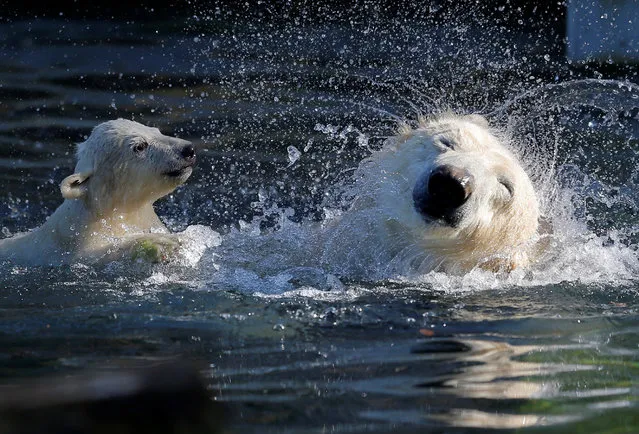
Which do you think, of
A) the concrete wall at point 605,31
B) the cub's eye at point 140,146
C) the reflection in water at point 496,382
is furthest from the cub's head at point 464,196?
the concrete wall at point 605,31

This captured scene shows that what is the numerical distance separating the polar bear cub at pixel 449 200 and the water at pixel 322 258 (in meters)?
0.12

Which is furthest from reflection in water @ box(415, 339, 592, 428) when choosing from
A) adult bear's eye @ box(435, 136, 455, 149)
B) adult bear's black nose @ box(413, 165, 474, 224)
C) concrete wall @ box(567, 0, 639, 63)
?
concrete wall @ box(567, 0, 639, 63)

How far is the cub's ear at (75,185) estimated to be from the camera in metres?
5.93

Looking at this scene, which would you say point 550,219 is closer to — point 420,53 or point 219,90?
point 219,90

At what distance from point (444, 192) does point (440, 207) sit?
0.08m

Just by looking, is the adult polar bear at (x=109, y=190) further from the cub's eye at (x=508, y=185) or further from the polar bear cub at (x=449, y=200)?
the cub's eye at (x=508, y=185)

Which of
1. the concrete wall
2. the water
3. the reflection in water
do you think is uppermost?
the concrete wall

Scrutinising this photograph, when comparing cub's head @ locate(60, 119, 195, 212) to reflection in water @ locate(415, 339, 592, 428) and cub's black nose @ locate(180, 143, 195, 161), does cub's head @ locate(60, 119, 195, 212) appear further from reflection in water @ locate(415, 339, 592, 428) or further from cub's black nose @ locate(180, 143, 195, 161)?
reflection in water @ locate(415, 339, 592, 428)

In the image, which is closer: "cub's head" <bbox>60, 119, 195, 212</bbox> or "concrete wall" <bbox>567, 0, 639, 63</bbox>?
"cub's head" <bbox>60, 119, 195, 212</bbox>

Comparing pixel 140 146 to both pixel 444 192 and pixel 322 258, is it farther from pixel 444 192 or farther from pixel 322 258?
pixel 444 192

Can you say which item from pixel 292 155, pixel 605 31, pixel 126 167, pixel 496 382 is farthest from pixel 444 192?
pixel 605 31

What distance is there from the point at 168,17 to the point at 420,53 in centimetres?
343

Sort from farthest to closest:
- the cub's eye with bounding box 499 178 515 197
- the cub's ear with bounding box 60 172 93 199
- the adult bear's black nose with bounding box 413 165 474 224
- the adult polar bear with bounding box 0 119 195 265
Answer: the adult polar bear with bounding box 0 119 195 265, the cub's ear with bounding box 60 172 93 199, the cub's eye with bounding box 499 178 515 197, the adult bear's black nose with bounding box 413 165 474 224

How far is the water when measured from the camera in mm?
3576
